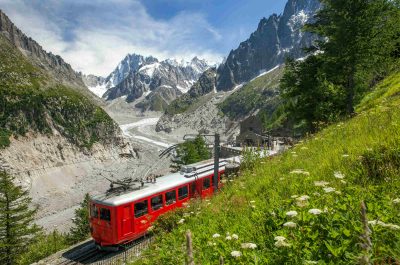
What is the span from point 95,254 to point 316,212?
1829cm

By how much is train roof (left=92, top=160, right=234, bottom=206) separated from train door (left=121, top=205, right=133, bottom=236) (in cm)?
42

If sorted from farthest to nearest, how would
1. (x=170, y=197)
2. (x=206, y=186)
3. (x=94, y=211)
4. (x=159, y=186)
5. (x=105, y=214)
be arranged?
(x=206, y=186), (x=170, y=197), (x=159, y=186), (x=94, y=211), (x=105, y=214)

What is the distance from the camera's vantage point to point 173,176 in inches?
863

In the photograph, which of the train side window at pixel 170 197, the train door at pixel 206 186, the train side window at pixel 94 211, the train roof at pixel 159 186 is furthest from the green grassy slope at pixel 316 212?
the train door at pixel 206 186

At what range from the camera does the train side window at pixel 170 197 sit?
64.8ft

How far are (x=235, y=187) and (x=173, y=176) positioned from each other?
12939mm

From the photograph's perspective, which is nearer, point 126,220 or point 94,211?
point 126,220

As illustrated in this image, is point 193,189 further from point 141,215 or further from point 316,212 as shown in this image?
point 316,212

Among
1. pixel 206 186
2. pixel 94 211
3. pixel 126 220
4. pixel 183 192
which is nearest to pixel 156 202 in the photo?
pixel 126 220

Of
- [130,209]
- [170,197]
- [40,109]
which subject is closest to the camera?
[130,209]

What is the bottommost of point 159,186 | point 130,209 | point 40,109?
point 130,209

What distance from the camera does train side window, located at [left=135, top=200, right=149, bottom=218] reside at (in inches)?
708

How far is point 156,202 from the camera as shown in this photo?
19.1 meters

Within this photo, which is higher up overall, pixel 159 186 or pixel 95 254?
pixel 159 186
